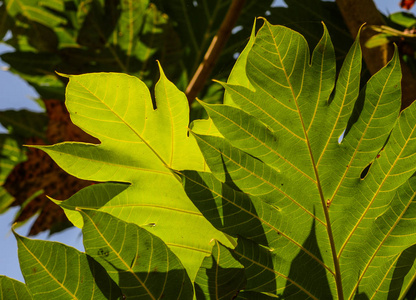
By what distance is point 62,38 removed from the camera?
Answer: 1605mm

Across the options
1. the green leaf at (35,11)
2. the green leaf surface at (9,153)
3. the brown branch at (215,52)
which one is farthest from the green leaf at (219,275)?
Answer: the green leaf at (35,11)

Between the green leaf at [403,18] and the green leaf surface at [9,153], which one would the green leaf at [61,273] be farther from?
the green leaf at [403,18]

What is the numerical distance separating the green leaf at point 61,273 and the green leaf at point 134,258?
0.02 meters

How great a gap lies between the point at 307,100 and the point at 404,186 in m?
0.18

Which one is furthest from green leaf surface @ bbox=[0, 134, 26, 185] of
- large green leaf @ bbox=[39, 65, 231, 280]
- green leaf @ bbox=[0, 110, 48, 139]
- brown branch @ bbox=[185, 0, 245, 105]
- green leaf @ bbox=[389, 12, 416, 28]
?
green leaf @ bbox=[389, 12, 416, 28]

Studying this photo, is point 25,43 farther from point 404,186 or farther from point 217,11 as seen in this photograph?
point 404,186

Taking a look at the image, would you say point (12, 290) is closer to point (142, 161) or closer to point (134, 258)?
point (134, 258)

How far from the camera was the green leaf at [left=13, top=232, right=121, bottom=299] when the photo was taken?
54 cm

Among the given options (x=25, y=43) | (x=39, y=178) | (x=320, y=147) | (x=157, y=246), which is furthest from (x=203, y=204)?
(x=25, y=43)

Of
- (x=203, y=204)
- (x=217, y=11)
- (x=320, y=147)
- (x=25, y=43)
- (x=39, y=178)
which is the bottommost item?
(x=39, y=178)

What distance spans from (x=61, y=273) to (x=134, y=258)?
0.30 feet

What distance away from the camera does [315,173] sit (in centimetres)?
65

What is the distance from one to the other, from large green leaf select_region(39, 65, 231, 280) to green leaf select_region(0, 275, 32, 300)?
154 millimetres

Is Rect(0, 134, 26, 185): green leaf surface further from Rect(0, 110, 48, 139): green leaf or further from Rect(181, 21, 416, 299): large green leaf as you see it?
Rect(181, 21, 416, 299): large green leaf
